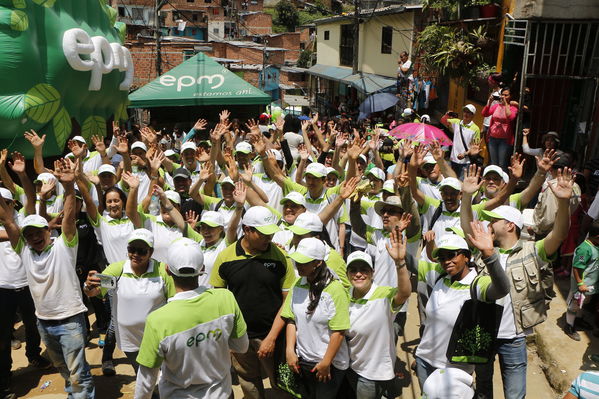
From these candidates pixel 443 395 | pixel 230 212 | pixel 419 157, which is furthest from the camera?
pixel 230 212

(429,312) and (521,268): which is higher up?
(521,268)

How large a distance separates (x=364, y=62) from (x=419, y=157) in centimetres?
2049

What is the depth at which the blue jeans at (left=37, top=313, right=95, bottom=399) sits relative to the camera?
4.43 m

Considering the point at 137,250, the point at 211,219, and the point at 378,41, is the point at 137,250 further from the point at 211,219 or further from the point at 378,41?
the point at 378,41

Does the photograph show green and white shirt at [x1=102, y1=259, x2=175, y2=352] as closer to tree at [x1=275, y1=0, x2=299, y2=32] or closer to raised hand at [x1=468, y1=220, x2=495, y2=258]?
raised hand at [x1=468, y1=220, x2=495, y2=258]

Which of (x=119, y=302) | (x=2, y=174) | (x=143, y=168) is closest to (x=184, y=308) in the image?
(x=119, y=302)

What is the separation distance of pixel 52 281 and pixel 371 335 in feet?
8.67

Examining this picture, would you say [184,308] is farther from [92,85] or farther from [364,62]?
[364,62]

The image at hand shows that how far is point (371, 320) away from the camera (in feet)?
12.3

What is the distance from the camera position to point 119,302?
4.18 metres

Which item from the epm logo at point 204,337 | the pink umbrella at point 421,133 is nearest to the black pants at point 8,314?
the epm logo at point 204,337

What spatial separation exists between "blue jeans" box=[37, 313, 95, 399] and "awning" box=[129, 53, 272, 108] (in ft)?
35.8

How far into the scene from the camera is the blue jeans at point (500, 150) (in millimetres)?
9141

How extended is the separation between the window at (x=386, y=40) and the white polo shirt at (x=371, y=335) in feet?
62.6
